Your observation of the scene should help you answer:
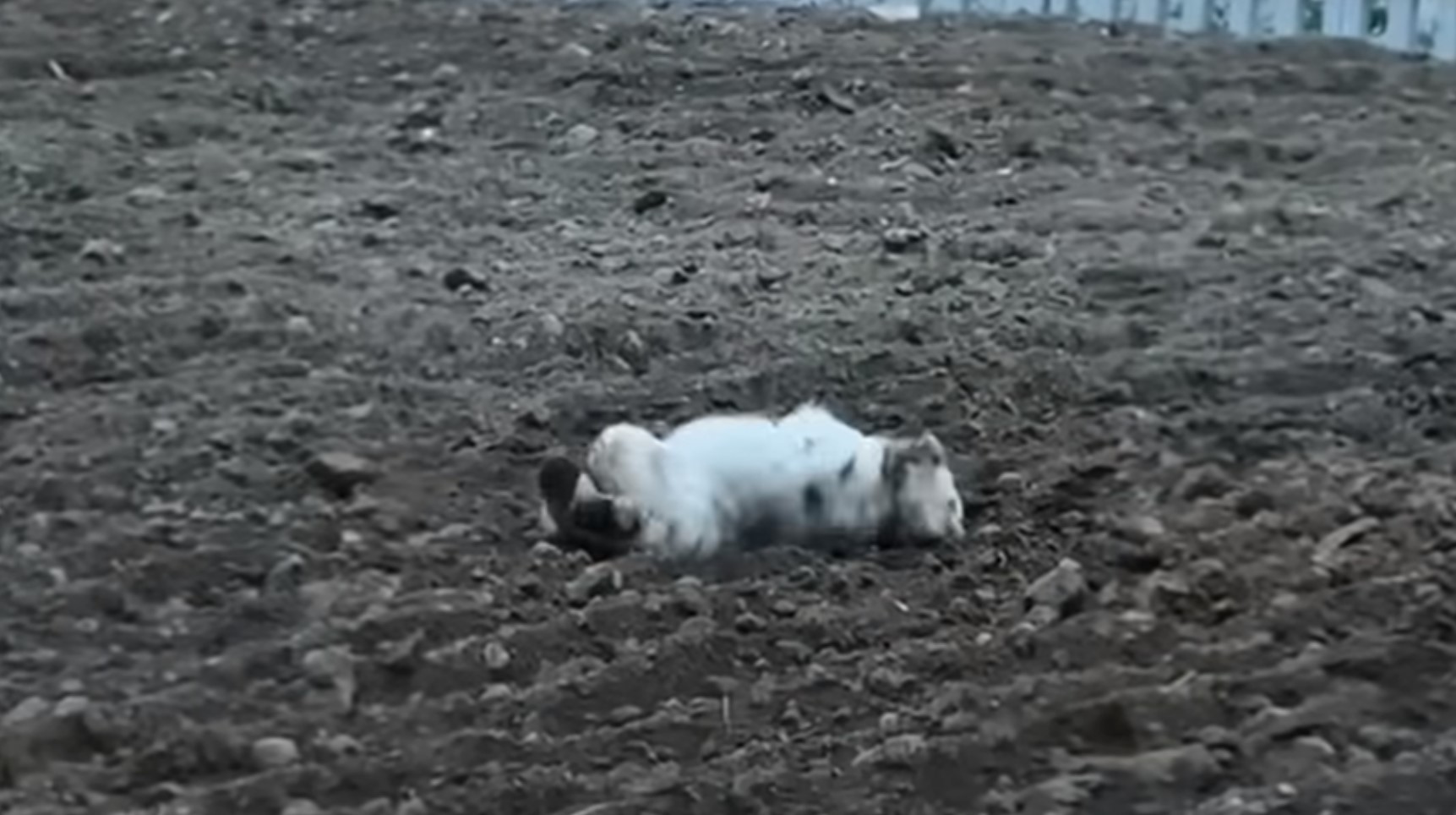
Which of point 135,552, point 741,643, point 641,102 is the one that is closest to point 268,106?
point 641,102

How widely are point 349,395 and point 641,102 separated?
2.24 meters

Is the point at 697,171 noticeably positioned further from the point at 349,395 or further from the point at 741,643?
the point at 741,643

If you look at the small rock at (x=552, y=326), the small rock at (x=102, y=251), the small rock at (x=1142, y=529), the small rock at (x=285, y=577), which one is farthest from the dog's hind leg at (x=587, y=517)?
the small rock at (x=102, y=251)

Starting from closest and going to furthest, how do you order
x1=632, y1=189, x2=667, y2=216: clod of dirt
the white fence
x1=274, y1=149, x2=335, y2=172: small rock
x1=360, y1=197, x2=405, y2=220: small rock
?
x1=360, y1=197, x2=405, y2=220: small rock
x1=632, y1=189, x2=667, y2=216: clod of dirt
x1=274, y1=149, x2=335, y2=172: small rock
the white fence

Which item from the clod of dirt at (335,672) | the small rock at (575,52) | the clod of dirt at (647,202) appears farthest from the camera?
the small rock at (575,52)

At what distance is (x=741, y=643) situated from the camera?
3.20 m

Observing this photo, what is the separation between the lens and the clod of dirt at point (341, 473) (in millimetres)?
3732

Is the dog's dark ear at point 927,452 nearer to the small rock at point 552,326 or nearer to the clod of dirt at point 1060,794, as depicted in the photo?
the clod of dirt at point 1060,794

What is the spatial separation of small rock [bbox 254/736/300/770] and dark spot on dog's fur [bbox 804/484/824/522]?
844 mm

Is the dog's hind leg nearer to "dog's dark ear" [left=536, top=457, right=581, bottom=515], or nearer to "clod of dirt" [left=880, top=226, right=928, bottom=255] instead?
"dog's dark ear" [left=536, top=457, right=581, bottom=515]

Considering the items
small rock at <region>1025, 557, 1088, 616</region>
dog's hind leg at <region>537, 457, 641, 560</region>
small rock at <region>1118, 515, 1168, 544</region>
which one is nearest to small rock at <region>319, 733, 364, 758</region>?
dog's hind leg at <region>537, 457, 641, 560</region>

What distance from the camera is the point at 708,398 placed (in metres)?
4.15

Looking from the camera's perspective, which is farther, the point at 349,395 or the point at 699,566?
the point at 349,395

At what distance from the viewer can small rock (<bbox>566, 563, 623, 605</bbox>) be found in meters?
3.32
